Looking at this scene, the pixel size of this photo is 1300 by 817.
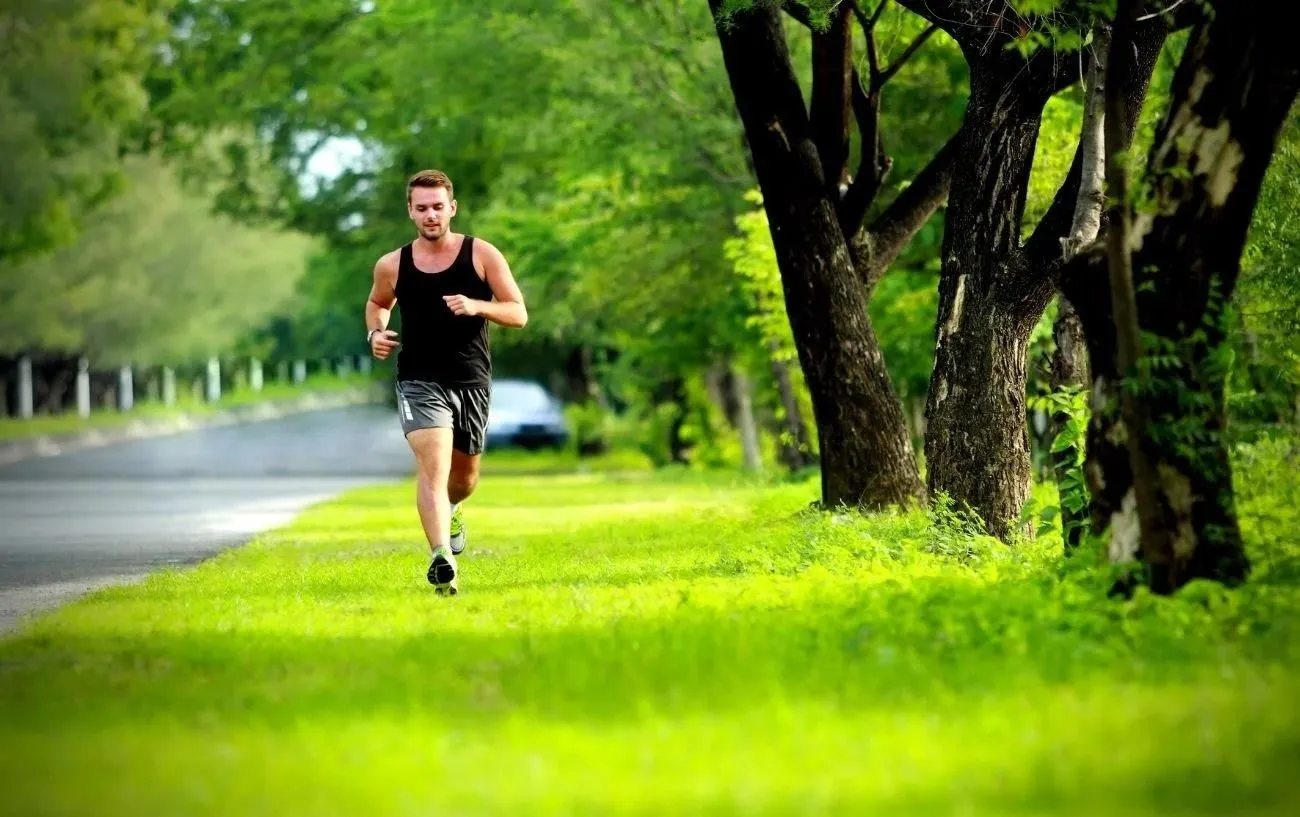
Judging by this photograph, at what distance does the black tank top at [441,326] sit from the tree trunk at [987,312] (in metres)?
3.50

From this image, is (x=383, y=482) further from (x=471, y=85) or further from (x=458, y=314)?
(x=458, y=314)

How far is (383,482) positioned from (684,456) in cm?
807

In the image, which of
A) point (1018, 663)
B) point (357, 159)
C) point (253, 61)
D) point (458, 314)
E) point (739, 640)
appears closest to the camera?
point (1018, 663)

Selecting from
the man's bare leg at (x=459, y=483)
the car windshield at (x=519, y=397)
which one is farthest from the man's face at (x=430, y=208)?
the car windshield at (x=519, y=397)

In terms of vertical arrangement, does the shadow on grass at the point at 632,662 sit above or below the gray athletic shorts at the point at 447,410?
below

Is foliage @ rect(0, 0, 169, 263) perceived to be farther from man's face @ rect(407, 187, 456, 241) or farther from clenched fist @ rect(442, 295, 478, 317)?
clenched fist @ rect(442, 295, 478, 317)

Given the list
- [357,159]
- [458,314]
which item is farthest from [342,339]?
[458,314]

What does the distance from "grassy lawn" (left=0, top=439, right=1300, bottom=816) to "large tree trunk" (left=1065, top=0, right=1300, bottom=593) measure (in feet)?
1.15

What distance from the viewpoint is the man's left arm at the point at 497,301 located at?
1110cm

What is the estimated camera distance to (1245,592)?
28.3 ft

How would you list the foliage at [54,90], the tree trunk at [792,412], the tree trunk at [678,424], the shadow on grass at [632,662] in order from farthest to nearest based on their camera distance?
the foliage at [54,90], the tree trunk at [678,424], the tree trunk at [792,412], the shadow on grass at [632,662]

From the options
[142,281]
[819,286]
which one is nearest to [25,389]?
[142,281]

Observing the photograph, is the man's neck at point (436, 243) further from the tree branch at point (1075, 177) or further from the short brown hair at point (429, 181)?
the tree branch at point (1075, 177)

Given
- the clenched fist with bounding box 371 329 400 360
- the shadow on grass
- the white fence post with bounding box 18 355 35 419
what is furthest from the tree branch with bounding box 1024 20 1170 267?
the white fence post with bounding box 18 355 35 419
